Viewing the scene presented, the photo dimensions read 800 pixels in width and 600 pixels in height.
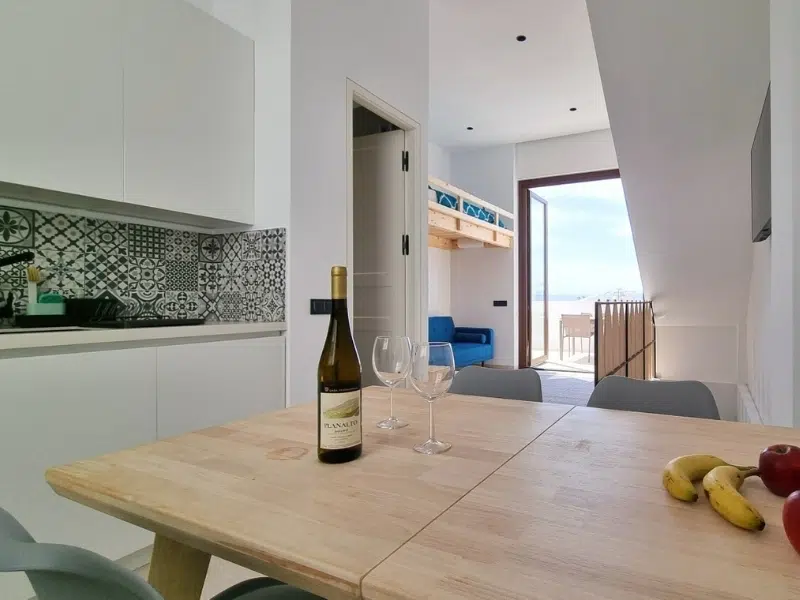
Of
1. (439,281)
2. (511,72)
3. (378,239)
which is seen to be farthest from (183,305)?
(439,281)

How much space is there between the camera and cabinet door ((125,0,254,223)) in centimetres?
203

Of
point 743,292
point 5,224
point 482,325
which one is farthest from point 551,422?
point 482,325

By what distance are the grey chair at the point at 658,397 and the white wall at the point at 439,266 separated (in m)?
5.59

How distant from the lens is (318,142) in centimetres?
255

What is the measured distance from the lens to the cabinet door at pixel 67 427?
146cm

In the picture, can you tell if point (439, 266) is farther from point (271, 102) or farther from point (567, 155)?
point (271, 102)

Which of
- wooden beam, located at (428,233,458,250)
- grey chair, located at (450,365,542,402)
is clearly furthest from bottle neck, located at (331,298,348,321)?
wooden beam, located at (428,233,458,250)

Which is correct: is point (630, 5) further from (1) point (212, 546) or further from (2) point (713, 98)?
(1) point (212, 546)

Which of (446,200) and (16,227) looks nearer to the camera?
(16,227)

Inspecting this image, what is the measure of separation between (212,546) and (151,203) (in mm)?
1834

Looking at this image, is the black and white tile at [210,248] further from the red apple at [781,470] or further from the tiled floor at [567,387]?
the tiled floor at [567,387]

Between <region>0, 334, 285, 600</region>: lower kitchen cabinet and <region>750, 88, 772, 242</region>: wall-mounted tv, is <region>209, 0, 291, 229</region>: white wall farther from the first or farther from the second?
<region>750, 88, 772, 242</region>: wall-mounted tv

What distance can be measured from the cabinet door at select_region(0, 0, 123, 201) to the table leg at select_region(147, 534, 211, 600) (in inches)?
57.6

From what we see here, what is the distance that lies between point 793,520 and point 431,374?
Answer: 558 millimetres
